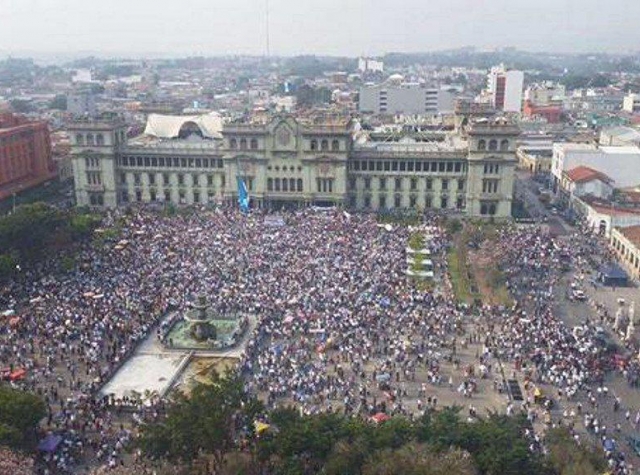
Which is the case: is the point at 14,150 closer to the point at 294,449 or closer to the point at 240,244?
the point at 240,244

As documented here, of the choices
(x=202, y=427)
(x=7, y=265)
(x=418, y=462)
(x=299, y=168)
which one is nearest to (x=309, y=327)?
(x=202, y=427)

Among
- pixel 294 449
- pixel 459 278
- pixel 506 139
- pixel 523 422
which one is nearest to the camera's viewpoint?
pixel 294 449

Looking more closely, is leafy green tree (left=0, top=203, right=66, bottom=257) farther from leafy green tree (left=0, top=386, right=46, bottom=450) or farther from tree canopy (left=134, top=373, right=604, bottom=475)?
tree canopy (left=134, top=373, right=604, bottom=475)

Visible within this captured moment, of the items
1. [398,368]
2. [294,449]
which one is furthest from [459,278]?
[294,449]

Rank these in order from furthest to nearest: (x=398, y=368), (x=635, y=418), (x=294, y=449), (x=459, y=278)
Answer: (x=459, y=278)
(x=398, y=368)
(x=635, y=418)
(x=294, y=449)

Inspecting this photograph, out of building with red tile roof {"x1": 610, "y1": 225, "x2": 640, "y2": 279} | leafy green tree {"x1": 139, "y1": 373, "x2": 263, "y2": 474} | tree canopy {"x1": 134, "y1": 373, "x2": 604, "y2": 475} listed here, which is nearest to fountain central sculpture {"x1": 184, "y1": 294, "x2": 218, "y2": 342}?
tree canopy {"x1": 134, "y1": 373, "x2": 604, "y2": 475}

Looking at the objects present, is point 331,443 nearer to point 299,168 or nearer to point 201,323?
point 201,323

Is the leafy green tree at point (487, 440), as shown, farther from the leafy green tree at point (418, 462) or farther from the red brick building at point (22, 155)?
the red brick building at point (22, 155)

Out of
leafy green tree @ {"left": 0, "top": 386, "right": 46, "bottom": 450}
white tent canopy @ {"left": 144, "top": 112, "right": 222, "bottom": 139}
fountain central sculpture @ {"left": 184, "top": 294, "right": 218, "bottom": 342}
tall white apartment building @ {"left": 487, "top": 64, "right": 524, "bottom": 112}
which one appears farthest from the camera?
tall white apartment building @ {"left": 487, "top": 64, "right": 524, "bottom": 112}
